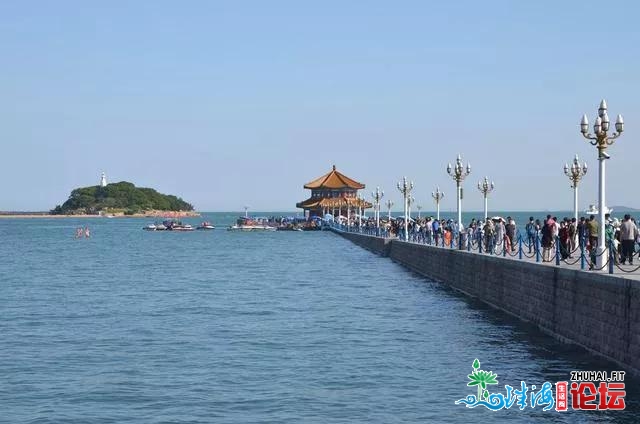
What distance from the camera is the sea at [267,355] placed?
18603 millimetres

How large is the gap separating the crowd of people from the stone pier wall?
94 cm

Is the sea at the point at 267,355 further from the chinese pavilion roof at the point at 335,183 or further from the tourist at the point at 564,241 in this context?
the chinese pavilion roof at the point at 335,183

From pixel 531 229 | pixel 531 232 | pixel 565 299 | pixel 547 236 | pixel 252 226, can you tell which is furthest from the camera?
pixel 252 226

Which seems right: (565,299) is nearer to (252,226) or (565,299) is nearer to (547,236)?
(547,236)

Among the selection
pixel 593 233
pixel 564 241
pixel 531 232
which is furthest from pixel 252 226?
pixel 593 233

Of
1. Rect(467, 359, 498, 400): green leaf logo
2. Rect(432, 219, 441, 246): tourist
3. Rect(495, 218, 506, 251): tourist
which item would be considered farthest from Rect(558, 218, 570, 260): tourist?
Rect(432, 219, 441, 246): tourist

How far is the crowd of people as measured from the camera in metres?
27.8

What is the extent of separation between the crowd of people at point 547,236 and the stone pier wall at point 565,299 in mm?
940

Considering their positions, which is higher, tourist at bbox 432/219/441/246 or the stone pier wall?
tourist at bbox 432/219/441/246

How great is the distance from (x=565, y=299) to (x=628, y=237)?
3795 millimetres

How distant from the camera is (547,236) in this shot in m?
31.8

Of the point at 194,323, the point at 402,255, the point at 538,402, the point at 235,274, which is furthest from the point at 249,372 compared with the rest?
the point at 402,255

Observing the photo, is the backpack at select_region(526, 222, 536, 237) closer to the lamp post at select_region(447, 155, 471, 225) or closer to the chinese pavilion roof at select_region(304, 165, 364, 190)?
the lamp post at select_region(447, 155, 471, 225)

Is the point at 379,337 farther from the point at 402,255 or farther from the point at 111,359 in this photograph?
the point at 402,255
